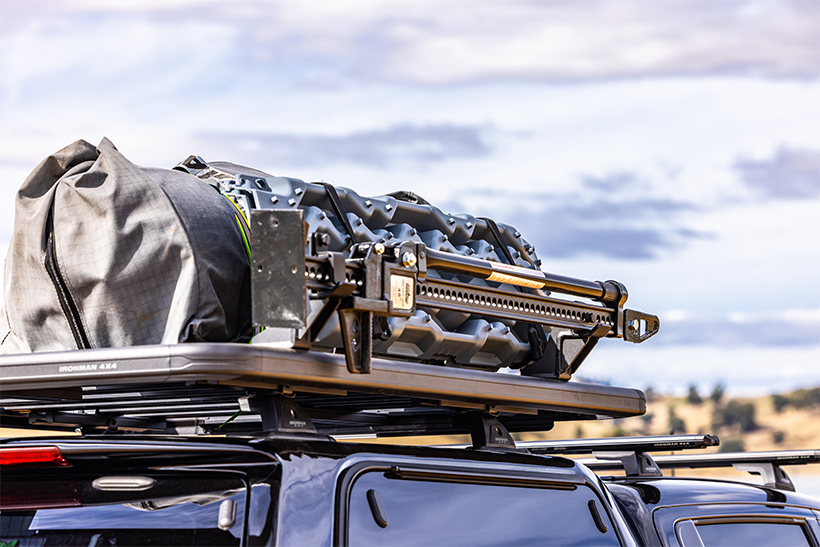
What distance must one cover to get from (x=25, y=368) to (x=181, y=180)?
795 millimetres

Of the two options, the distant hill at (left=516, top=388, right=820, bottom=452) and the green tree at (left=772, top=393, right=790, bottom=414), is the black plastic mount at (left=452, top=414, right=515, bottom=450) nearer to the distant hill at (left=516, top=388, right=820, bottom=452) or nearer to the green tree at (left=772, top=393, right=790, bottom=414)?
the distant hill at (left=516, top=388, right=820, bottom=452)

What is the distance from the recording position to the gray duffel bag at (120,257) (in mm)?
3256

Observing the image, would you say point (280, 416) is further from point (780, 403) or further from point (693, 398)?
point (780, 403)

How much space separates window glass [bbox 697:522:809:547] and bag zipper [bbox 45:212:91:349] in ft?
8.86

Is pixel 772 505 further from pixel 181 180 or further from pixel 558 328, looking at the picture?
pixel 181 180

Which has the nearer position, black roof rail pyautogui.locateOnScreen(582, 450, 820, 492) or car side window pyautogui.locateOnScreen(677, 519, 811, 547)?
car side window pyautogui.locateOnScreen(677, 519, 811, 547)

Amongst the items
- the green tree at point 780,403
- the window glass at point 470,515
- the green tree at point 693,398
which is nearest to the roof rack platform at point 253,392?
the window glass at point 470,515

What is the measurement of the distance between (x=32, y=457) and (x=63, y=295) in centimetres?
68

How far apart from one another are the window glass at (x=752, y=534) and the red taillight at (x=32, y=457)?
2.80 metres

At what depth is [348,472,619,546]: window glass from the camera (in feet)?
9.62

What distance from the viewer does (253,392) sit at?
3127mm

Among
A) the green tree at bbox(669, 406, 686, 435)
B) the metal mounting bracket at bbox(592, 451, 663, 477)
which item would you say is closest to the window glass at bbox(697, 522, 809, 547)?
the metal mounting bracket at bbox(592, 451, 663, 477)

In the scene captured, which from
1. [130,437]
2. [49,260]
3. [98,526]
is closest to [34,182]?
[49,260]

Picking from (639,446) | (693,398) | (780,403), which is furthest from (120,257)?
(780,403)
